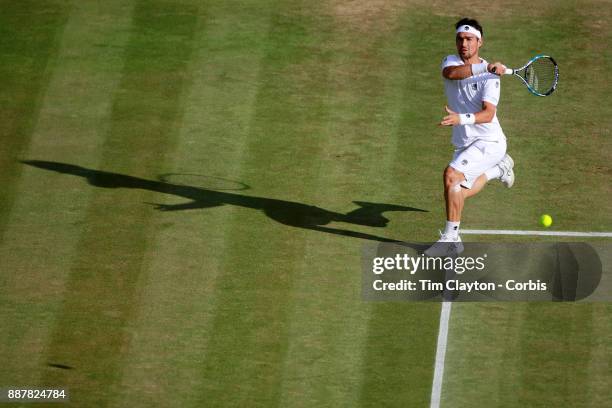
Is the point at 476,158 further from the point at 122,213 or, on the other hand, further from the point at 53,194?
the point at 53,194

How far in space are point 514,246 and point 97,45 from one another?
28.5 feet

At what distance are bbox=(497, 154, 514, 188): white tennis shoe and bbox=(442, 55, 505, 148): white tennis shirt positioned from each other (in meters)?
0.46

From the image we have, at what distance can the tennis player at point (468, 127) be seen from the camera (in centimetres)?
1499

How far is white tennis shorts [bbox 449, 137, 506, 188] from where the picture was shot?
15.1m

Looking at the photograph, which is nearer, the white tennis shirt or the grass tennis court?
the grass tennis court

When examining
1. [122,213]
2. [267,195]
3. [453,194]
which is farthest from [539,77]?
[122,213]

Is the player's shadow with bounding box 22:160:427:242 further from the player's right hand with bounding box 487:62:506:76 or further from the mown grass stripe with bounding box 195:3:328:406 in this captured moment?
the player's right hand with bounding box 487:62:506:76

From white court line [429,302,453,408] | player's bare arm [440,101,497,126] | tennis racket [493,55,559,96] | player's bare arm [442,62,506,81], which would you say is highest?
tennis racket [493,55,559,96]

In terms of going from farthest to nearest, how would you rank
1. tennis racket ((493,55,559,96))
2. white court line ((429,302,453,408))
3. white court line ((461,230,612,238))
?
white court line ((461,230,612,238))
tennis racket ((493,55,559,96))
white court line ((429,302,453,408))

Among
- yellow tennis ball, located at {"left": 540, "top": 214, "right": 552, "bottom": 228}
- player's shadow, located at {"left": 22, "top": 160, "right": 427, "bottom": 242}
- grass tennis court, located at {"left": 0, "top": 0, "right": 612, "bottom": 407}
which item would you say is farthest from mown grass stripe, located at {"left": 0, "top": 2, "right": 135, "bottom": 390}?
yellow tennis ball, located at {"left": 540, "top": 214, "right": 552, "bottom": 228}

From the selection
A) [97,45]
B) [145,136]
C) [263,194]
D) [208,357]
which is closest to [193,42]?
[97,45]

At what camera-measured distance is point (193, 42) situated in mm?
20172

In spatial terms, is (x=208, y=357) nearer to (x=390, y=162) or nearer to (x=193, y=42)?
(x=390, y=162)

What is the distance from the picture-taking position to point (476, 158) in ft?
50.0
